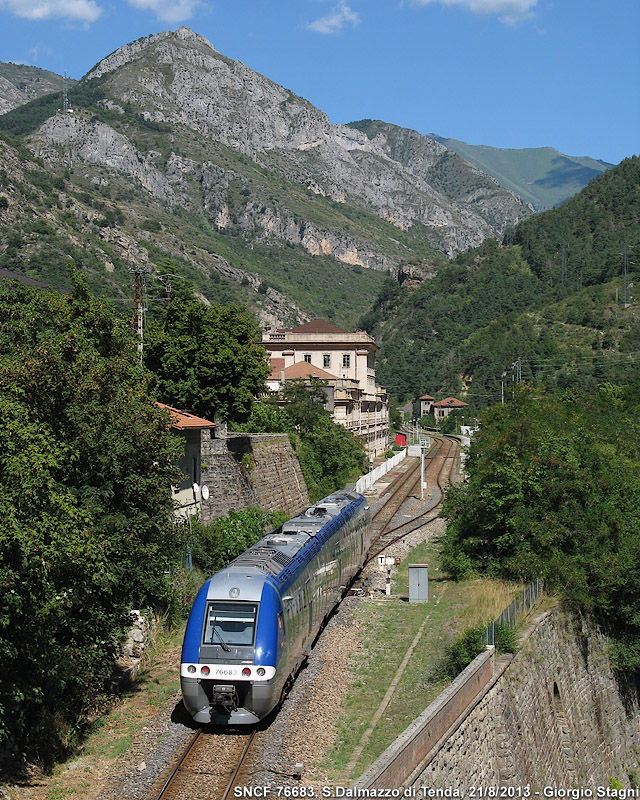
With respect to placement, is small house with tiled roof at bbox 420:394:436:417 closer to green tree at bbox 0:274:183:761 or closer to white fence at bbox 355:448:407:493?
white fence at bbox 355:448:407:493

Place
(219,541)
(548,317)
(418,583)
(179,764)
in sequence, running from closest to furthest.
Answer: (179,764) → (418,583) → (219,541) → (548,317)

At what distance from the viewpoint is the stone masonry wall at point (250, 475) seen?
33031 mm

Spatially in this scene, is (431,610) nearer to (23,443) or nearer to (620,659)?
(620,659)

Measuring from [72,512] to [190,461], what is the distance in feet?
55.3

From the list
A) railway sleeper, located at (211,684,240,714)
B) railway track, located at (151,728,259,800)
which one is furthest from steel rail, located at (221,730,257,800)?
railway sleeper, located at (211,684,240,714)

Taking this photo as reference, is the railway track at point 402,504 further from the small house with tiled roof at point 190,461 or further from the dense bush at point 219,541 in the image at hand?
the small house with tiled roof at point 190,461

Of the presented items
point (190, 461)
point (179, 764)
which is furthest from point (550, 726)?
point (190, 461)

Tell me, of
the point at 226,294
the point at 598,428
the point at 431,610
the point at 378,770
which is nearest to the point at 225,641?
the point at 378,770

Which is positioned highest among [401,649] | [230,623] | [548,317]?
[548,317]

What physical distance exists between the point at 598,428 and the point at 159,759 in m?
36.1

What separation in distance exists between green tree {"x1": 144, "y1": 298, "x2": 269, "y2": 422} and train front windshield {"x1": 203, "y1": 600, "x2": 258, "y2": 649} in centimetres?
1915

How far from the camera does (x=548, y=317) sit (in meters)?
152

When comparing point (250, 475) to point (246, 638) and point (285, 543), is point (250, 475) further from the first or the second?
point (246, 638)

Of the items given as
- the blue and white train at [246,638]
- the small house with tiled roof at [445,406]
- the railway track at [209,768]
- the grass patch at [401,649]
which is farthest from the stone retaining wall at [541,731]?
the small house with tiled roof at [445,406]
